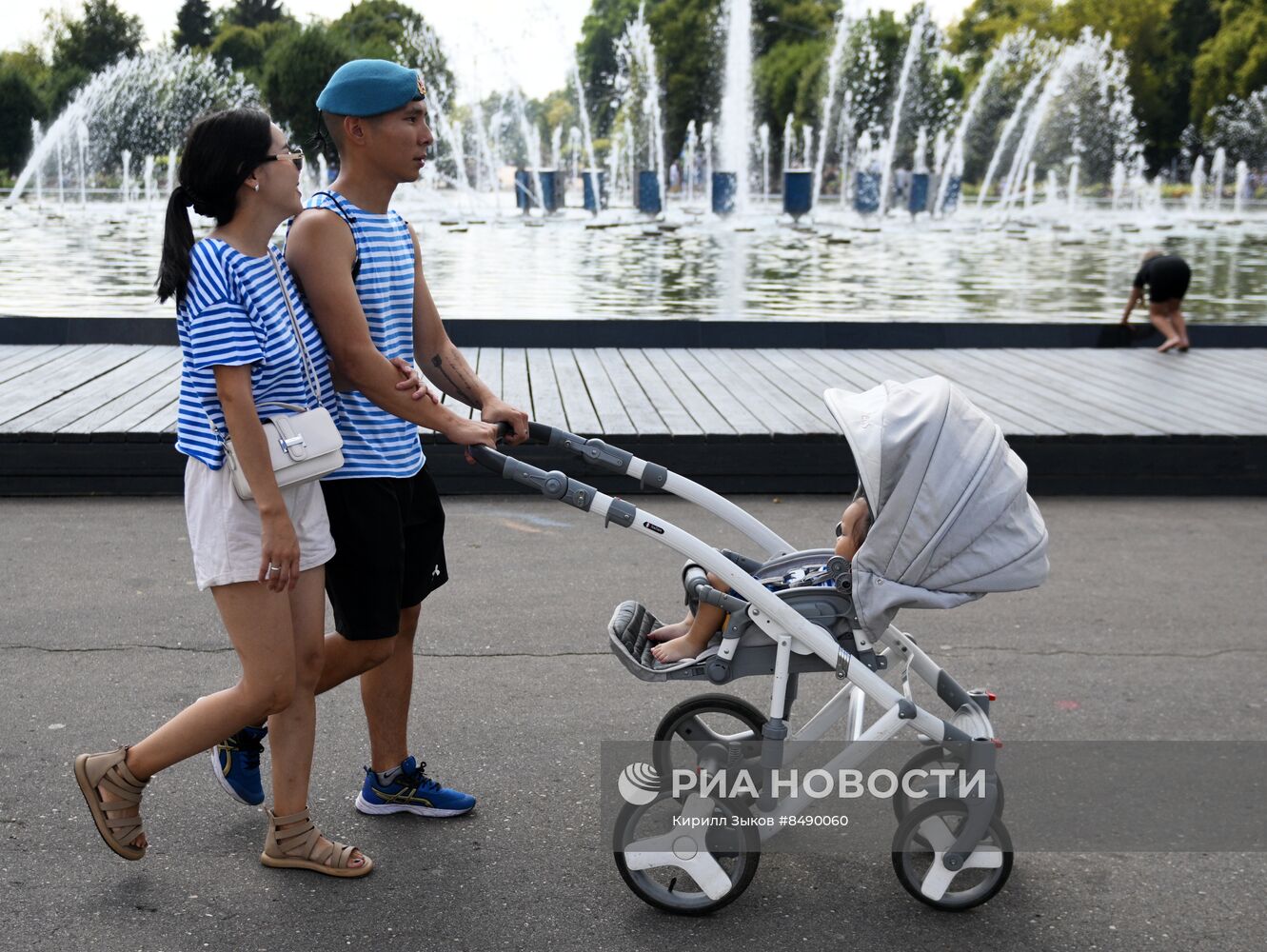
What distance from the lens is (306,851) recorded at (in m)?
3.30

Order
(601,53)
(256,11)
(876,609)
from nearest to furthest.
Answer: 1. (876,609)
2. (601,53)
3. (256,11)

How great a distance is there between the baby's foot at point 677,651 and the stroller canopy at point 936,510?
40 centimetres

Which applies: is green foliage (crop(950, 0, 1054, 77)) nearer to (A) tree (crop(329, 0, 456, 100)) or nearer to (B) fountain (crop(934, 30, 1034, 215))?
(B) fountain (crop(934, 30, 1034, 215))

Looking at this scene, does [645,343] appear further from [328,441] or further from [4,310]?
[328,441]

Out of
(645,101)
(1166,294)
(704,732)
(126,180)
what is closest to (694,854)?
(704,732)

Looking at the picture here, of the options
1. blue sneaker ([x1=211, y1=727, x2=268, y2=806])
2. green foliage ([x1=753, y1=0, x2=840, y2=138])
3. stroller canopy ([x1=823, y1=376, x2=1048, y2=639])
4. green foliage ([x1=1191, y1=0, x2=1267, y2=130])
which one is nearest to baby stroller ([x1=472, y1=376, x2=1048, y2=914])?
stroller canopy ([x1=823, y1=376, x2=1048, y2=639])

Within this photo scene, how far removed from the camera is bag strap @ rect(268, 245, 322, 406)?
3010 mm

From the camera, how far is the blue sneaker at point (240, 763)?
3.56 meters

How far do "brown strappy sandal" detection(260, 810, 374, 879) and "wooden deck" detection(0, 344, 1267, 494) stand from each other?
3.90m

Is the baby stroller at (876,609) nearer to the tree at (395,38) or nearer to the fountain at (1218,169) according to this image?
the tree at (395,38)

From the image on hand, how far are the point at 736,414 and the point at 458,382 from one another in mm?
4436

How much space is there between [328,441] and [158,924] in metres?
1.13

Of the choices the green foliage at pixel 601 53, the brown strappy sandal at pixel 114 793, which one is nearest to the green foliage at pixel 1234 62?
the green foliage at pixel 601 53

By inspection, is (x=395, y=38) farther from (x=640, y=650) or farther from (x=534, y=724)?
(x=640, y=650)
